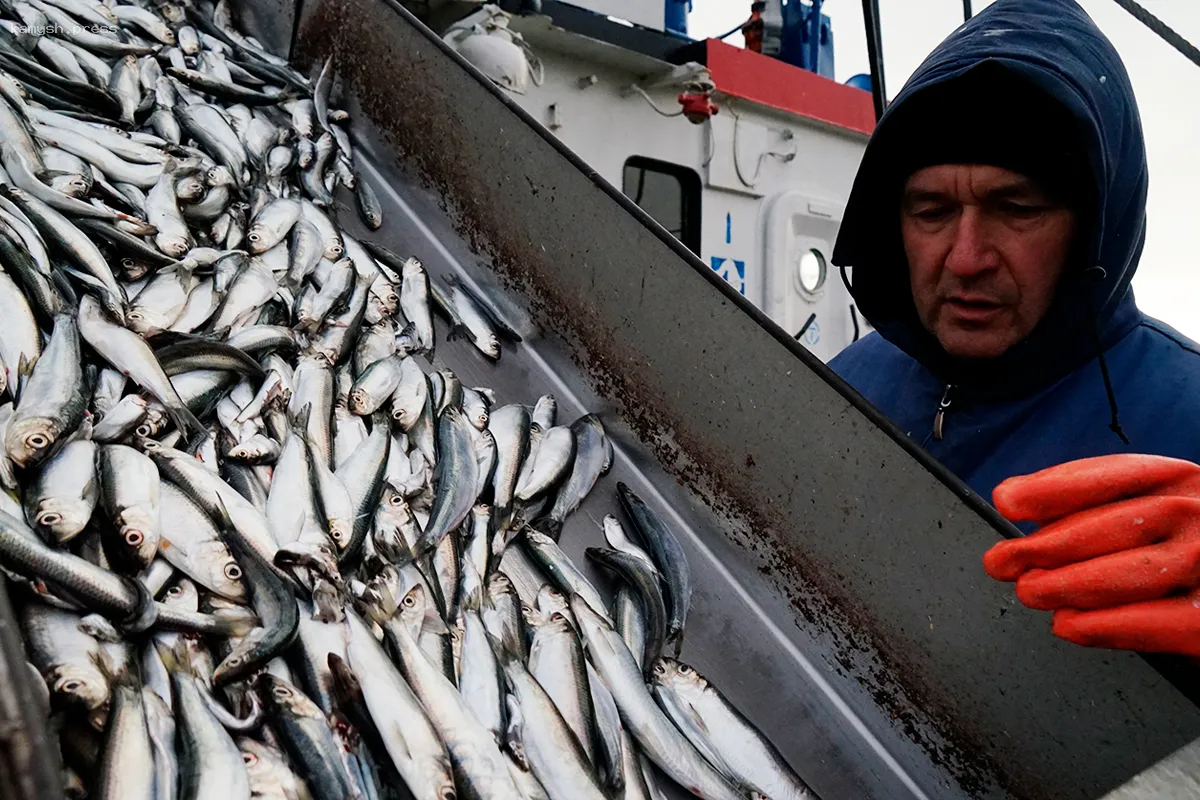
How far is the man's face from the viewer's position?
157cm

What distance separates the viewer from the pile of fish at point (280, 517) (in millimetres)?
1253

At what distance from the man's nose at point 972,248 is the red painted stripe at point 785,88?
343 centimetres

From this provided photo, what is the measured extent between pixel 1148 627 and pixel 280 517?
145cm

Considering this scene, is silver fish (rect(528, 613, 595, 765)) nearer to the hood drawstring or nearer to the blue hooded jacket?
the blue hooded jacket

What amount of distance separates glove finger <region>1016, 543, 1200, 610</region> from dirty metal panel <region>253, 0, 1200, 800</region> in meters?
0.16

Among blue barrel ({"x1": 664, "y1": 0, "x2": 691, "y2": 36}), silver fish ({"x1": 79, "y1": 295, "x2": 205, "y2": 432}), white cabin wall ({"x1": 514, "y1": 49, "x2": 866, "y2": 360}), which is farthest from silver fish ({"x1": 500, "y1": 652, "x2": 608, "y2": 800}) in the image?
blue barrel ({"x1": 664, "y1": 0, "x2": 691, "y2": 36})

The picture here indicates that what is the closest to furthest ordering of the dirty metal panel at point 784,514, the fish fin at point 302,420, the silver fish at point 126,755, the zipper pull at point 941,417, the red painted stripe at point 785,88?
the silver fish at point 126,755 < the dirty metal panel at point 784,514 < the zipper pull at point 941,417 < the fish fin at point 302,420 < the red painted stripe at point 785,88

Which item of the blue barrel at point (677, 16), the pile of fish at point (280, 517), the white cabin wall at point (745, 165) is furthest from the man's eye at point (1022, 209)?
the blue barrel at point (677, 16)

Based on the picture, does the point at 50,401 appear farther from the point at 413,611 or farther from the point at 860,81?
the point at 860,81

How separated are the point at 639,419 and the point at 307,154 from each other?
1.51 metres

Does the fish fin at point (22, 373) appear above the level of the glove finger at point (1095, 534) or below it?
below

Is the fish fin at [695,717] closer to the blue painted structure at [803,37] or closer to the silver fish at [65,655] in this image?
the silver fish at [65,655]

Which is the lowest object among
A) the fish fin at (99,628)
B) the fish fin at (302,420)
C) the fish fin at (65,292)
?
the fish fin at (302,420)

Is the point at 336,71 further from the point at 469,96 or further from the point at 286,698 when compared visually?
the point at 286,698
